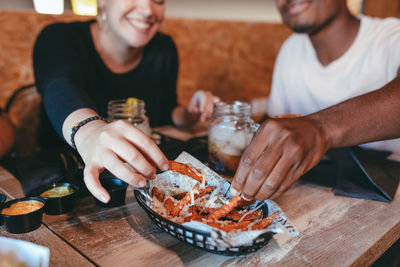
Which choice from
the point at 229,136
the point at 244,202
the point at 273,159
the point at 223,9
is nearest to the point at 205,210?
the point at 244,202

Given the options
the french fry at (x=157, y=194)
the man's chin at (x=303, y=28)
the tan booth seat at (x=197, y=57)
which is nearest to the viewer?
the french fry at (x=157, y=194)

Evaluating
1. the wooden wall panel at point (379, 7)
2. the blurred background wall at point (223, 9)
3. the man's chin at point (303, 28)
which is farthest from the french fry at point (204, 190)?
the wooden wall panel at point (379, 7)

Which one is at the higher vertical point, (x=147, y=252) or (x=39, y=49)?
(x=39, y=49)

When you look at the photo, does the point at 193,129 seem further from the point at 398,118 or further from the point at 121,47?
the point at 398,118

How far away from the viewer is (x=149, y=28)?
5.64 ft

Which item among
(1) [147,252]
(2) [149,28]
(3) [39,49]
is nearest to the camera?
(1) [147,252]

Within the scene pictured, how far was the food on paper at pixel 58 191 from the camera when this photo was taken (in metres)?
0.92

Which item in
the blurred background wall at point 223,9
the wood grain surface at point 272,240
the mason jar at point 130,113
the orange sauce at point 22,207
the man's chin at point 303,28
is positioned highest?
the blurred background wall at point 223,9

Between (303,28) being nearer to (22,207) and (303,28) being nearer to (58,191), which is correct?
(58,191)

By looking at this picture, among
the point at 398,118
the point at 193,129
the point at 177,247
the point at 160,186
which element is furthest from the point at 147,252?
the point at 193,129

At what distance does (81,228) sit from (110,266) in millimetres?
203

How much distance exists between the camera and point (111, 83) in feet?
5.95

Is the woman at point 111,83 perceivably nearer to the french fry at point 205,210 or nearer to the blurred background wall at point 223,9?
the french fry at point 205,210

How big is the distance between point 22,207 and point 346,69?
172cm
